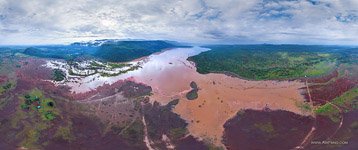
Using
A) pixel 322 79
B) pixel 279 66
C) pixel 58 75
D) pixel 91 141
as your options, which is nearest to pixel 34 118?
pixel 91 141

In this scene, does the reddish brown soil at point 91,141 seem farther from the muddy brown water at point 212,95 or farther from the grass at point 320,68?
the grass at point 320,68

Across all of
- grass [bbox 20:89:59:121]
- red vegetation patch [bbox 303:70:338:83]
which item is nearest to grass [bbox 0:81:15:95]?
grass [bbox 20:89:59:121]

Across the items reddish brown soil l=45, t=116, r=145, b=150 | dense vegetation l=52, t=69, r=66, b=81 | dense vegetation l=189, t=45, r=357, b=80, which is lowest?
reddish brown soil l=45, t=116, r=145, b=150

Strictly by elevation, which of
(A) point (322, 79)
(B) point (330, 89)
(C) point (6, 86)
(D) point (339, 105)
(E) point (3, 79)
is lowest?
(D) point (339, 105)

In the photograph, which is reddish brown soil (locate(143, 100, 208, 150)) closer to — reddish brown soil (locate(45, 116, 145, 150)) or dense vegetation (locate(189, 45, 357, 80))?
reddish brown soil (locate(45, 116, 145, 150))

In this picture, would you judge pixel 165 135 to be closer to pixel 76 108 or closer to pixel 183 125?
pixel 183 125

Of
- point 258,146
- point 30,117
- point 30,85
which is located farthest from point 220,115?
point 30,85

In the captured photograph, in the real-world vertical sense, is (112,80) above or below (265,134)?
above

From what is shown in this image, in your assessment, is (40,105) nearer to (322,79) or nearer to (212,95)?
(212,95)
